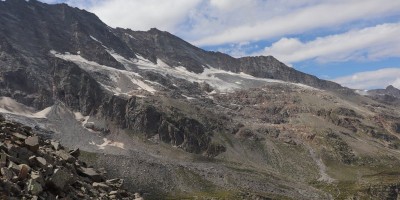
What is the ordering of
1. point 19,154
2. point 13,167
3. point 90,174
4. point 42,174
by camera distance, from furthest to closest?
point 90,174
point 19,154
point 42,174
point 13,167

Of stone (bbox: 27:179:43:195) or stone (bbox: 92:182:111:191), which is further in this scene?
stone (bbox: 92:182:111:191)

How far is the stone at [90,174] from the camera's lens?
115 feet

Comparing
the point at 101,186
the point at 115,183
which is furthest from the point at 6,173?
the point at 115,183

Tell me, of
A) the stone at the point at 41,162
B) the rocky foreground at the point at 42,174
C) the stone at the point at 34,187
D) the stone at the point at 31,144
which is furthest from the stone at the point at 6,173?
the stone at the point at 31,144

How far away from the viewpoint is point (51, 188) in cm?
2745

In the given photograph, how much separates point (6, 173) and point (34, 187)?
1.60 meters

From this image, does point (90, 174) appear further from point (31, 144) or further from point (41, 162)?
point (41, 162)

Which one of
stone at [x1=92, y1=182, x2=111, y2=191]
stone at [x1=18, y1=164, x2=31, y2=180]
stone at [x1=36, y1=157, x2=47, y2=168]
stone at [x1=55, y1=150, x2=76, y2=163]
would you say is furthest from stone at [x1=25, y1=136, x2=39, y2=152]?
stone at [x1=92, y1=182, x2=111, y2=191]

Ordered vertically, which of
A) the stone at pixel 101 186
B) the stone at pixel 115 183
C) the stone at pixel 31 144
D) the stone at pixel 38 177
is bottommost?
the stone at pixel 115 183

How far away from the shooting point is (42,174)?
2762 centimetres

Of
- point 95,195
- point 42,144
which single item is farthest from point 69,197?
point 42,144

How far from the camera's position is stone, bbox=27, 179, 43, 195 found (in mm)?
25398

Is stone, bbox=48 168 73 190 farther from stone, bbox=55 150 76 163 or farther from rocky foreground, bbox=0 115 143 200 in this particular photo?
stone, bbox=55 150 76 163

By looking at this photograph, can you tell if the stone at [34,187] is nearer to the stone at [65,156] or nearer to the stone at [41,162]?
the stone at [41,162]
